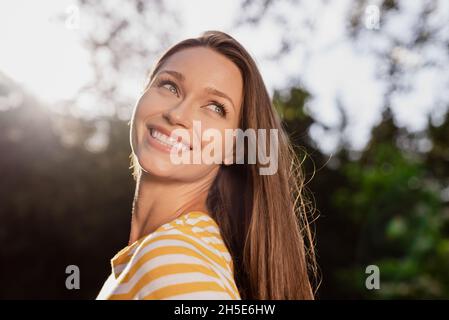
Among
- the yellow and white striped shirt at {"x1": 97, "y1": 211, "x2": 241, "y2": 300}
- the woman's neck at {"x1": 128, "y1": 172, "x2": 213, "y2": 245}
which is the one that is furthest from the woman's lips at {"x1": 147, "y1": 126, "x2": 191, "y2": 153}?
the yellow and white striped shirt at {"x1": 97, "y1": 211, "x2": 241, "y2": 300}

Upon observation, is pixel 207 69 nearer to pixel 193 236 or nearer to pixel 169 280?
pixel 193 236

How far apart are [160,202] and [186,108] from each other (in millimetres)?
237

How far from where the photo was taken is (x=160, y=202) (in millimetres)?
1281

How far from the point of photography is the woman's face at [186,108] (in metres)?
1.21

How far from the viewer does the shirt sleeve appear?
89 centimetres

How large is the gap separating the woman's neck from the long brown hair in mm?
71

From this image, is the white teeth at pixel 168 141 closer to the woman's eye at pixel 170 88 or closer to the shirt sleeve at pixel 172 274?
the woman's eye at pixel 170 88

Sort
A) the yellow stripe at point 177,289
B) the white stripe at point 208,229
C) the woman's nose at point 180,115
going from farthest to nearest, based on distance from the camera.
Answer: the woman's nose at point 180,115
the white stripe at point 208,229
the yellow stripe at point 177,289

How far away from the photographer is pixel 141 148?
1.23 m

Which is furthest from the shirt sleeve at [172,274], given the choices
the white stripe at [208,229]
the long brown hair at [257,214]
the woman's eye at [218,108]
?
the woman's eye at [218,108]

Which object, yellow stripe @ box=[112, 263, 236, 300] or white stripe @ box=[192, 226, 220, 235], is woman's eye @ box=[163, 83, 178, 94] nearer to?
white stripe @ box=[192, 226, 220, 235]

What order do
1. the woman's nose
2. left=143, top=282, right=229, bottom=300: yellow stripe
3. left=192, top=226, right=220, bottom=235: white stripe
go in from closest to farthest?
left=143, top=282, right=229, bottom=300: yellow stripe → left=192, top=226, right=220, bottom=235: white stripe → the woman's nose

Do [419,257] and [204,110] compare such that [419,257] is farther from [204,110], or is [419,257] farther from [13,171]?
[204,110]

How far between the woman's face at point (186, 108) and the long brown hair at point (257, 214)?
4 centimetres
